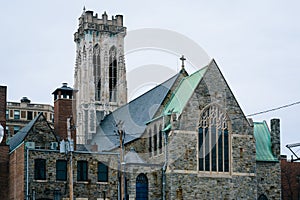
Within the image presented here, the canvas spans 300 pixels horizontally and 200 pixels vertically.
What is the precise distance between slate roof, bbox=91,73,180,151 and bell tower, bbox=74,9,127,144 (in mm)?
17254

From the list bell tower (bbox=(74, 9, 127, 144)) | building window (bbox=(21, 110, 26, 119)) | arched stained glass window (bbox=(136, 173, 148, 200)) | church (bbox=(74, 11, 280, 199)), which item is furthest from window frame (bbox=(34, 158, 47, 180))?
building window (bbox=(21, 110, 26, 119))

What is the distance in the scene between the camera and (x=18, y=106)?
130m

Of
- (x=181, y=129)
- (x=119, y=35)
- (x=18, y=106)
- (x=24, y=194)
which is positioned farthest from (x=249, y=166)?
(x=18, y=106)

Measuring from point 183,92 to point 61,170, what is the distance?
12.6 m

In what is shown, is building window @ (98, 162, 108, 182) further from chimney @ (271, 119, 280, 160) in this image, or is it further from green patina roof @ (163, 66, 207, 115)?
chimney @ (271, 119, 280, 160)

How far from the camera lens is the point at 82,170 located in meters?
58.9

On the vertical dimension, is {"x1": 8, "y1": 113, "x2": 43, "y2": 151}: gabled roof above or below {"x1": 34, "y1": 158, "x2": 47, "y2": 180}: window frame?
above

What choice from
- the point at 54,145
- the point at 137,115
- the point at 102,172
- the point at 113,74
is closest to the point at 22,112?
the point at 113,74

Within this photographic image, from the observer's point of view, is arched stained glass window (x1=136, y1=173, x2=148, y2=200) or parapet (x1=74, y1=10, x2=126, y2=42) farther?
parapet (x1=74, y1=10, x2=126, y2=42)

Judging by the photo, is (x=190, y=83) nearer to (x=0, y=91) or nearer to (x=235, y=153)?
(x=235, y=153)

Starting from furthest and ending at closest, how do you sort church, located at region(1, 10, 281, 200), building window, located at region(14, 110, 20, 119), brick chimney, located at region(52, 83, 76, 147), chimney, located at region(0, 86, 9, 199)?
building window, located at region(14, 110, 20, 119), brick chimney, located at region(52, 83, 76, 147), chimney, located at region(0, 86, 9, 199), church, located at region(1, 10, 281, 200)

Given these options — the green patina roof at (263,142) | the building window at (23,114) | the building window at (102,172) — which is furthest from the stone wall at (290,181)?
the building window at (23,114)

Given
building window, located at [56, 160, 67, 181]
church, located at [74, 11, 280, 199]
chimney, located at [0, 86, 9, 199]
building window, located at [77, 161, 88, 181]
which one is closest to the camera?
building window, located at [56, 160, 67, 181]

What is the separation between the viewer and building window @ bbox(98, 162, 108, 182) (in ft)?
195
